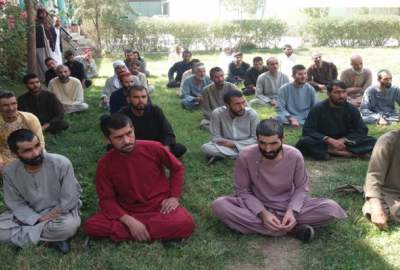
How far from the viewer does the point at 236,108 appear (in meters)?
5.62

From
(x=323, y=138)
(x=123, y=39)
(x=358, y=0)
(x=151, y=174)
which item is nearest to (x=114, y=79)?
(x=323, y=138)

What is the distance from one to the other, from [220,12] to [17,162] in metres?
24.5

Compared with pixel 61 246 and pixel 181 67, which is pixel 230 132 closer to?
pixel 61 246

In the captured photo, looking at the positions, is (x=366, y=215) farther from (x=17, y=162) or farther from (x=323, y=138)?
(x=17, y=162)

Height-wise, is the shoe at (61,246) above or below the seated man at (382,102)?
below

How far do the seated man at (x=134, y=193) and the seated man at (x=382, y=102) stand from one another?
470cm

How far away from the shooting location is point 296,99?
761 cm

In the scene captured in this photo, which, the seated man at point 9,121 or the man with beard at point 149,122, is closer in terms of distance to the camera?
the seated man at point 9,121

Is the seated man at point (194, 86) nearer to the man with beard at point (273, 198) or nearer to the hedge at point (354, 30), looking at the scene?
the man with beard at point (273, 198)

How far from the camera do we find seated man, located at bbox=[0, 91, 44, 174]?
5234 mm

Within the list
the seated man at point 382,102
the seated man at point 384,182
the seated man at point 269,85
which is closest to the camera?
the seated man at point 384,182

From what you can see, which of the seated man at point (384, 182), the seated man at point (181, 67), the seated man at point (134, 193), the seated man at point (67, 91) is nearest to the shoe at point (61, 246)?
the seated man at point (134, 193)

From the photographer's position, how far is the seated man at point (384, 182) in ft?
13.0

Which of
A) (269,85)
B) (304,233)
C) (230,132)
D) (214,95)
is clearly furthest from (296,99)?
(304,233)
